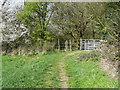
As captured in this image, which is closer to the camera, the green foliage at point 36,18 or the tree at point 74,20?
the green foliage at point 36,18

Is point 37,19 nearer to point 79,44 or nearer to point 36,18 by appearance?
point 36,18

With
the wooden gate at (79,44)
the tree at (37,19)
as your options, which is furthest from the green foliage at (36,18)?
the wooden gate at (79,44)

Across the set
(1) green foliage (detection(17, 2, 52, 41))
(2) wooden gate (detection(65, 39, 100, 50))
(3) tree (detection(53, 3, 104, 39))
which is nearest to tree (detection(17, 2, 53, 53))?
(1) green foliage (detection(17, 2, 52, 41))

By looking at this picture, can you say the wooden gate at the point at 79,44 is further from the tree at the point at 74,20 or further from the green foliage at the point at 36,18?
the green foliage at the point at 36,18

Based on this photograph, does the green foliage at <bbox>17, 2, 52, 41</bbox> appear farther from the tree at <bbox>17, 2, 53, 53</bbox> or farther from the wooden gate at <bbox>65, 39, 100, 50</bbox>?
the wooden gate at <bbox>65, 39, 100, 50</bbox>

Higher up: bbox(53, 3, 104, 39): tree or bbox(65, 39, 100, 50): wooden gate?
bbox(53, 3, 104, 39): tree

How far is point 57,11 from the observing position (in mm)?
14750

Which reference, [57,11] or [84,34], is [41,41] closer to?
[57,11]

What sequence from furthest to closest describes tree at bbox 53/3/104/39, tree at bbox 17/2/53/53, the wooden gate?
tree at bbox 53/3/104/39 < the wooden gate < tree at bbox 17/2/53/53

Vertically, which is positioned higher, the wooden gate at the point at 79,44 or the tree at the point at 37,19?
the tree at the point at 37,19

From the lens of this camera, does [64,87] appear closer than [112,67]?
Yes

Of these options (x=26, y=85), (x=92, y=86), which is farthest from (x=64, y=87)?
(x=26, y=85)

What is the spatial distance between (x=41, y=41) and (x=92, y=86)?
918cm

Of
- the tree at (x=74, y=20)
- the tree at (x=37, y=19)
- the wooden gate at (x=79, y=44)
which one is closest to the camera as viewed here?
the tree at (x=37, y=19)
